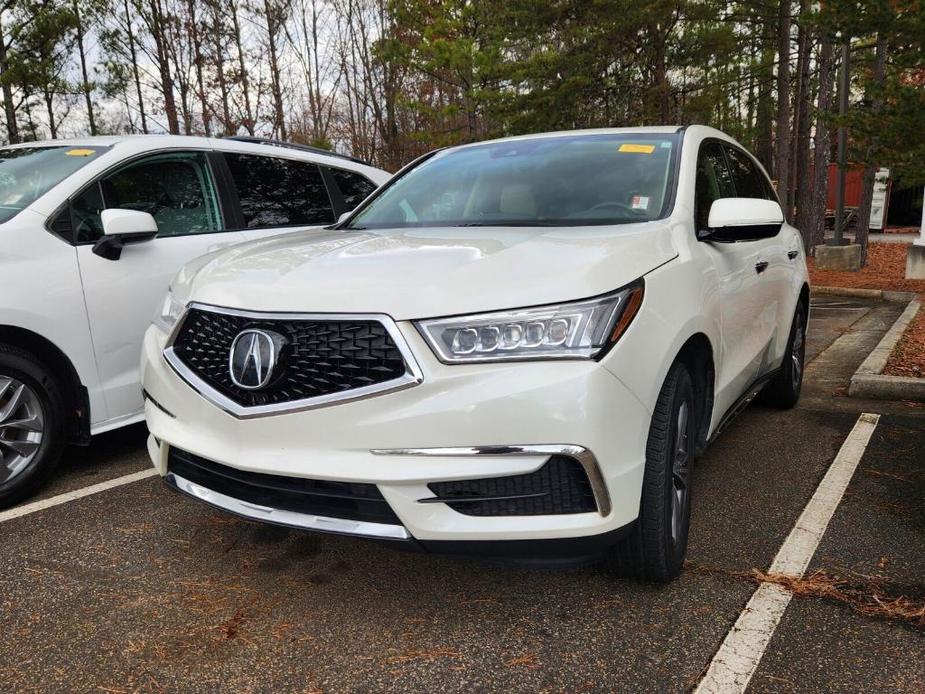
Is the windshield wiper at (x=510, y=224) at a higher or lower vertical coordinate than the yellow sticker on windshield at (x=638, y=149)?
lower

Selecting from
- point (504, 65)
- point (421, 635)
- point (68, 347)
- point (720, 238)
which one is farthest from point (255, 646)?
point (504, 65)

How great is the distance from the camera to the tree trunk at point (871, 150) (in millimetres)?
10734

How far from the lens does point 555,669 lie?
2.24m

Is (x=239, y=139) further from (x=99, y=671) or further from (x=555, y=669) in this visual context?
(x=555, y=669)

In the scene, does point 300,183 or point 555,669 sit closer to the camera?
point 555,669

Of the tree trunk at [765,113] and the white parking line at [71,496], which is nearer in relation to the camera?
the white parking line at [71,496]

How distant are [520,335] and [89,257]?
258 centimetres

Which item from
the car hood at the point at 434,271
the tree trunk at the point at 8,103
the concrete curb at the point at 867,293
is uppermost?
the tree trunk at the point at 8,103

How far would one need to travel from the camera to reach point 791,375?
4902 mm

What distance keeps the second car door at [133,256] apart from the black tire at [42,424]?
26 cm

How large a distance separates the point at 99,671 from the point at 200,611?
14.9 inches

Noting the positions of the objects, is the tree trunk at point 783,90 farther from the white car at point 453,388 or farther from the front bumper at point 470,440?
the front bumper at point 470,440

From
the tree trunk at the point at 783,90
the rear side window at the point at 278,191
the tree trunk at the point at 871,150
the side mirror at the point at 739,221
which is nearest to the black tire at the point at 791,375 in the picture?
the side mirror at the point at 739,221

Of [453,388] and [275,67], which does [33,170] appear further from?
[275,67]
